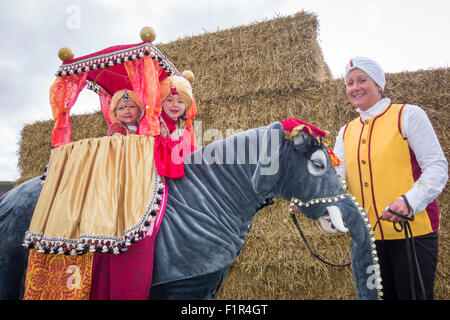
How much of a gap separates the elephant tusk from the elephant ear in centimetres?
35

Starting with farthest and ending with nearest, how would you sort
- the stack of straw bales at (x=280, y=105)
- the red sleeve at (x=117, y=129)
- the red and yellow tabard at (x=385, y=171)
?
the stack of straw bales at (x=280, y=105), the red sleeve at (x=117, y=129), the red and yellow tabard at (x=385, y=171)

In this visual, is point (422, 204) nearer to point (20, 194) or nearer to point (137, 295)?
point (137, 295)

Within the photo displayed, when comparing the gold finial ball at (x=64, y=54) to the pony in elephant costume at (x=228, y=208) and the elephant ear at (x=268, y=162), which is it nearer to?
the pony in elephant costume at (x=228, y=208)

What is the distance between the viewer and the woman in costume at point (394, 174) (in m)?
1.82

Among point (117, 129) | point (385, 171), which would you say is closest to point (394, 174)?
point (385, 171)

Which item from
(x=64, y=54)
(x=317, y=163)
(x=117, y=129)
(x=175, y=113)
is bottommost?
(x=317, y=163)

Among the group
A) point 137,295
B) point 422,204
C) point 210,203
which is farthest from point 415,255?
point 137,295

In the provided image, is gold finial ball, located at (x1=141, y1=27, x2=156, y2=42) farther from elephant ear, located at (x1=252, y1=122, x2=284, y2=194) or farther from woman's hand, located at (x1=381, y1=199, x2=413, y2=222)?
woman's hand, located at (x1=381, y1=199, x2=413, y2=222)

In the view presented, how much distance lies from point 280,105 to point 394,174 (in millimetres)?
2392

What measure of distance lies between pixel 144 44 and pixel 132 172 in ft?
2.76

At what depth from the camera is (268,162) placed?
1653 millimetres

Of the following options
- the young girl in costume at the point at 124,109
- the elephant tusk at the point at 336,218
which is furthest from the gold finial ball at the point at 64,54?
the elephant tusk at the point at 336,218

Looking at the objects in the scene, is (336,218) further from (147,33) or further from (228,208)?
(147,33)

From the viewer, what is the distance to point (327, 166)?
171 centimetres
